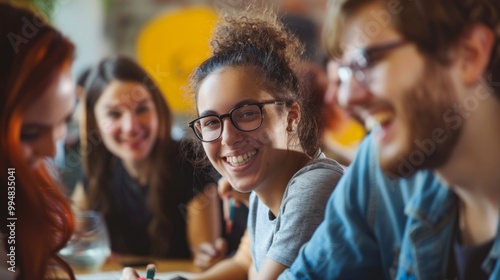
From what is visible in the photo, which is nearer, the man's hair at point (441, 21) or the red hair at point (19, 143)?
the man's hair at point (441, 21)

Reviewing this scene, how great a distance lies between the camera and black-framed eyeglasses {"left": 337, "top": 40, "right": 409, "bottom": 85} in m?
0.71

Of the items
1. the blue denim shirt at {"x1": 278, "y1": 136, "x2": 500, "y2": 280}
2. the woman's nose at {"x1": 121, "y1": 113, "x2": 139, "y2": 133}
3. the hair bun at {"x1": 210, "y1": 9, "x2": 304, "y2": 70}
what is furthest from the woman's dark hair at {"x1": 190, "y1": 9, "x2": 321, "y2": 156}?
the woman's nose at {"x1": 121, "y1": 113, "x2": 139, "y2": 133}

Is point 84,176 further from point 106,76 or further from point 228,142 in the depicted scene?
point 228,142

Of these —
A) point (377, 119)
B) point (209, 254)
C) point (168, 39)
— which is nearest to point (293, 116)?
point (377, 119)

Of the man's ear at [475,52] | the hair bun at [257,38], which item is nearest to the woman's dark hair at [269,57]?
the hair bun at [257,38]

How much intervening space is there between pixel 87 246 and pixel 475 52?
33.4 inches

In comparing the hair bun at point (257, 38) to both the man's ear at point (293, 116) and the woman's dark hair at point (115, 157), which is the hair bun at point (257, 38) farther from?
the woman's dark hair at point (115, 157)

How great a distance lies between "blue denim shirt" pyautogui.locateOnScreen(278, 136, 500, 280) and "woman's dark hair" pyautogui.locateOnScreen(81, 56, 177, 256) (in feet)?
2.04

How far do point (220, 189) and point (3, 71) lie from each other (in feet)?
1.17

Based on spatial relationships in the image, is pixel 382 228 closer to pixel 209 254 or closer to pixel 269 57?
pixel 269 57

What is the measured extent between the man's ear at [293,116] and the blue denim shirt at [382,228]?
0.11m

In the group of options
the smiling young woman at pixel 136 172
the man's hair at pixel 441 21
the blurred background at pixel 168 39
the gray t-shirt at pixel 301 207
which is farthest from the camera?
the smiling young woman at pixel 136 172

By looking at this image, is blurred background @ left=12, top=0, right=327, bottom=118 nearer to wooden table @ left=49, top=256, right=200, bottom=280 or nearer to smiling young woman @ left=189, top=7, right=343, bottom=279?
smiling young woman @ left=189, top=7, right=343, bottom=279

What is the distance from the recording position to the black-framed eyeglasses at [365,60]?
712mm
